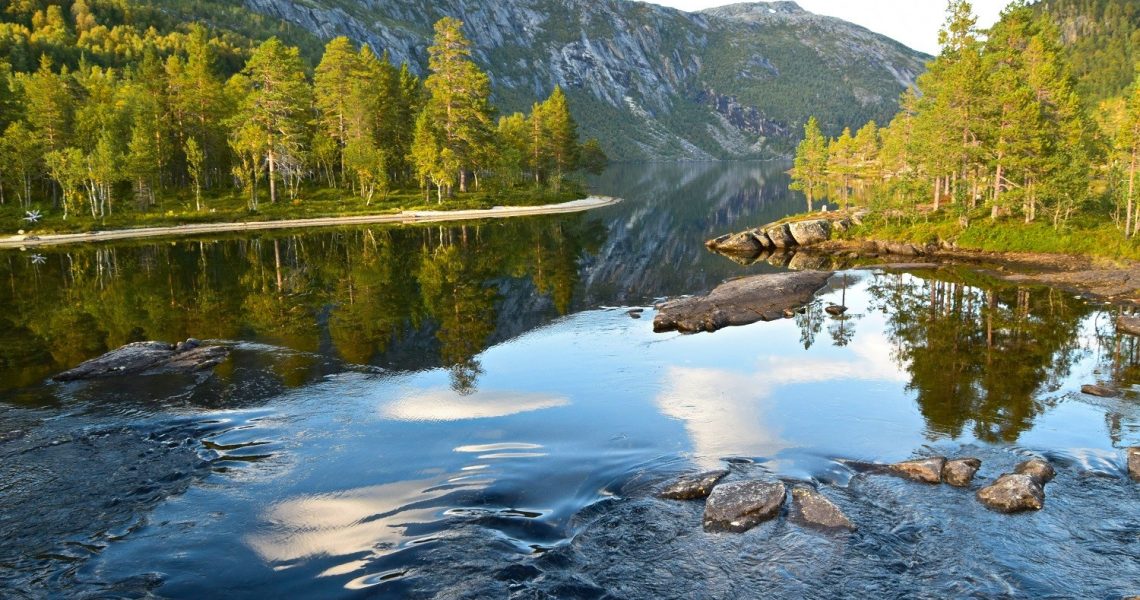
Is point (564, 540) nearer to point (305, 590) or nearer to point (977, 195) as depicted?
point (305, 590)

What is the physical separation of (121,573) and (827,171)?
102m

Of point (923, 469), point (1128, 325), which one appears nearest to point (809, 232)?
point (1128, 325)

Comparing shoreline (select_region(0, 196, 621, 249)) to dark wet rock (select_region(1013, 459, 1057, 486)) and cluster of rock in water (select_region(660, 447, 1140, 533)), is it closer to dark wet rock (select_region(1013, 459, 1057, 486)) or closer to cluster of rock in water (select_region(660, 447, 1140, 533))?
cluster of rock in water (select_region(660, 447, 1140, 533))

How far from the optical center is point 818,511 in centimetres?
1688

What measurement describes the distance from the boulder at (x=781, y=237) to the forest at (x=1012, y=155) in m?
8.48

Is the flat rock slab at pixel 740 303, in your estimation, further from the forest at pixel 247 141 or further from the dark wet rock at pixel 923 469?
the forest at pixel 247 141

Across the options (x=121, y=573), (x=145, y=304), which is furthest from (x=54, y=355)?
(x=121, y=573)

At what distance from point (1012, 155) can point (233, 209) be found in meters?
92.8

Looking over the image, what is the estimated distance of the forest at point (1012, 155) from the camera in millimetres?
56281

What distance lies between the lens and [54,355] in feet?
106

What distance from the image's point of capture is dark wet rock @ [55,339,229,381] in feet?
94.1

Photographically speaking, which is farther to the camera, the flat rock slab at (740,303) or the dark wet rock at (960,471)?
the flat rock slab at (740,303)

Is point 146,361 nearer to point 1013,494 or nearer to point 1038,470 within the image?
point 1013,494

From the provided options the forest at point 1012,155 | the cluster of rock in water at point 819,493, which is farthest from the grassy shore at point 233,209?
the cluster of rock in water at point 819,493
